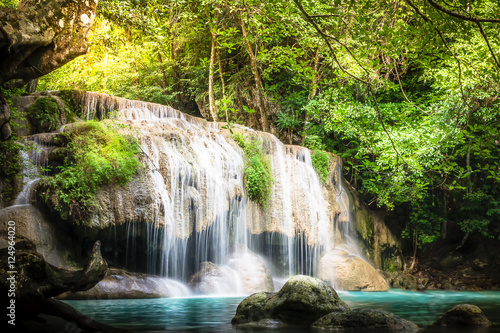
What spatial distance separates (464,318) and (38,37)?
8.54 m

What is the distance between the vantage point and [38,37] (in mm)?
7336

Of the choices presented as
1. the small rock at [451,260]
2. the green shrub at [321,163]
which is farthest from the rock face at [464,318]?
the small rock at [451,260]

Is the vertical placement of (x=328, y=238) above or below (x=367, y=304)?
above

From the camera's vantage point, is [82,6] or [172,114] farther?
[172,114]

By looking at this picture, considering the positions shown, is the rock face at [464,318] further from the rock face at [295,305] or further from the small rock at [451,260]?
the small rock at [451,260]

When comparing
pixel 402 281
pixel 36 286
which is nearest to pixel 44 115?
pixel 36 286

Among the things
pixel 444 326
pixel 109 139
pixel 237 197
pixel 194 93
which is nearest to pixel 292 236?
pixel 237 197

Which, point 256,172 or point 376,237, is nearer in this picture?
point 256,172

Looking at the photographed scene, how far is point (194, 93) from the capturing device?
2103 cm

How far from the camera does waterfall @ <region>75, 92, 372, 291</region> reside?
10773 millimetres

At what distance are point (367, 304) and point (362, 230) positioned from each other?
7.54 meters

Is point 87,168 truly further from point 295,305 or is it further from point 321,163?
point 321,163

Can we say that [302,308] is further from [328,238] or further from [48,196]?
[328,238]

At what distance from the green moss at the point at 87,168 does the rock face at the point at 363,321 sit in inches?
239
